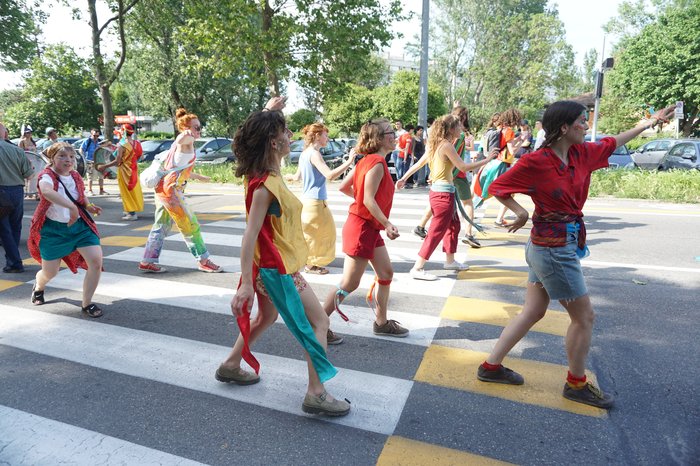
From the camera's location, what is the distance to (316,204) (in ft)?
20.7

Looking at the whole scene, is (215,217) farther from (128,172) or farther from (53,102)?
(53,102)

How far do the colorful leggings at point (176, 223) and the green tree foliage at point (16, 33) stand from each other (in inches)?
838

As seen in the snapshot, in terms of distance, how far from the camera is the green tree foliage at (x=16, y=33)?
22047mm

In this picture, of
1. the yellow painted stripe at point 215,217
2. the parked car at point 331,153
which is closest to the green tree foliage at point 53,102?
the parked car at point 331,153

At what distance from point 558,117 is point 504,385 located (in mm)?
1819

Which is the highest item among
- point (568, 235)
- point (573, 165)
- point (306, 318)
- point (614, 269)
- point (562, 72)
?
point (562, 72)

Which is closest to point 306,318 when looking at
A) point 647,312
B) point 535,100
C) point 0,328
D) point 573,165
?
point 573,165

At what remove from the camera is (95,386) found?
360cm

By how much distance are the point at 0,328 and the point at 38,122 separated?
34165 mm

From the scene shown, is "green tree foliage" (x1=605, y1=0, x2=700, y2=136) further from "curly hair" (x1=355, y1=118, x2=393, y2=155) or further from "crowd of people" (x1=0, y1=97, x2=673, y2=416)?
"curly hair" (x1=355, y1=118, x2=393, y2=155)

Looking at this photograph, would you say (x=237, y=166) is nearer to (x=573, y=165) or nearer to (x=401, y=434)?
(x=401, y=434)

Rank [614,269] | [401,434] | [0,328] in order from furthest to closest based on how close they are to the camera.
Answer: [614,269] → [0,328] → [401,434]

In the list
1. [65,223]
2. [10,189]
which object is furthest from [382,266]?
[10,189]

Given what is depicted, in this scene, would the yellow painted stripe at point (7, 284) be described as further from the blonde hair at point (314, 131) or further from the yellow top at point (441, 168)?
the yellow top at point (441, 168)
